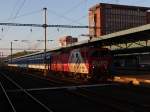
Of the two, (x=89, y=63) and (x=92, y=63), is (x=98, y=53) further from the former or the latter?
(x=89, y=63)

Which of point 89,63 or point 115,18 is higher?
point 115,18

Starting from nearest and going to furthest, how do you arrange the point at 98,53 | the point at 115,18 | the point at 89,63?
the point at 89,63, the point at 98,53, the point at 115,18

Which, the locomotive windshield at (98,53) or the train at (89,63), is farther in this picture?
the locomotive windshield at (98,53)

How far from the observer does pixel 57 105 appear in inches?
650

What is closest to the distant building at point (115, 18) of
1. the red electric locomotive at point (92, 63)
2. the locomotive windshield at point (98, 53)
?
the red electric locomotive at point (92, 63)

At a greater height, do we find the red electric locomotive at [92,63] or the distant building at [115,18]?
the distant building at [115,18]

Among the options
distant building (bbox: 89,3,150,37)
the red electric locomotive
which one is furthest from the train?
distant building (bbox: 89,3,150,37)

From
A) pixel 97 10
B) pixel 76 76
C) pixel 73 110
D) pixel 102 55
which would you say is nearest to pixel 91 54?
pixel 102 55

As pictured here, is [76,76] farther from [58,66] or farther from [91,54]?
[58,66]

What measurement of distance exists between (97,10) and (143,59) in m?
56.0

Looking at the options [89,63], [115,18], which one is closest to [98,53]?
[89,63]

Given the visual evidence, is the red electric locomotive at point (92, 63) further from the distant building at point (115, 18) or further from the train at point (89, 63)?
the distant building at point (115, 18)

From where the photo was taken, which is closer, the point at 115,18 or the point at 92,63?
the point at 92,63

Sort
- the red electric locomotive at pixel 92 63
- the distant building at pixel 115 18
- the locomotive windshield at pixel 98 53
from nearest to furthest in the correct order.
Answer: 1. the red electric locomotive at pixel 92 63
2. the locomotive windshield at pixel 98 53
3. the distant building at pixel 115 18
